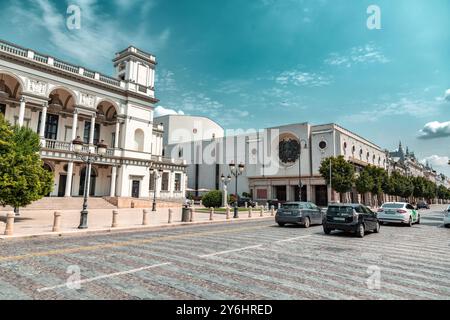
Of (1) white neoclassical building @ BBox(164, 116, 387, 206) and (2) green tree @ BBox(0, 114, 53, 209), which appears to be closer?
(2) green tree @ BBox(0, 114, 53, 209)

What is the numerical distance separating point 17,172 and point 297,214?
1575 centimetres

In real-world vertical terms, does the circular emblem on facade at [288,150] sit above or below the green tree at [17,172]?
above

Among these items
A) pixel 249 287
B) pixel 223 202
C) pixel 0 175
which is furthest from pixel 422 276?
pixel 223 202

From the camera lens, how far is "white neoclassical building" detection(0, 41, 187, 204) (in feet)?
96.7

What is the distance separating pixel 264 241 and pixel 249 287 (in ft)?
19.5

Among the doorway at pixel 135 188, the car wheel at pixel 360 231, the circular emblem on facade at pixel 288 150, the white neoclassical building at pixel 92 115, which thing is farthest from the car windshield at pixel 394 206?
the circular emblem on facade at pixel 288 150

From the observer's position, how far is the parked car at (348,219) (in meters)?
12.6

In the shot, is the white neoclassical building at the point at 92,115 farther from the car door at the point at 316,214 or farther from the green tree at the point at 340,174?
the green tree at the point at 340,174

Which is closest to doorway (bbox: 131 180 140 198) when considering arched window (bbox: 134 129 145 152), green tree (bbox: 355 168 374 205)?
arched window (bbox: 134 129 145 152)

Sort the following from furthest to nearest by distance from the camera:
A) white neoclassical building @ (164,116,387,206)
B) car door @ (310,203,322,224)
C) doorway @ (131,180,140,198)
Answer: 1. white neoclassical building @ (164,116,387,206)
2. doorway @ (131,180,140,198)
3. car door @ (310,203,322,224)

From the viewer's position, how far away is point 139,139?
4022 cm

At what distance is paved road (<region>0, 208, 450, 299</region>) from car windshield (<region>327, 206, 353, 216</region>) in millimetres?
3055

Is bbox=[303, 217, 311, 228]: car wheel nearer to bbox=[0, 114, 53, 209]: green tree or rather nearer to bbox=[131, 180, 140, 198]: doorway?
bbox=[0, 114, 53, 209]: green tree

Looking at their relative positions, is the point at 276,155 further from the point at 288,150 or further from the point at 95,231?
the point at 95,231
